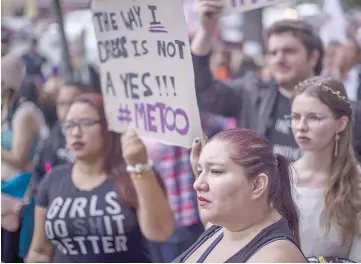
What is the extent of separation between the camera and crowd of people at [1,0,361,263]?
2.62 meters

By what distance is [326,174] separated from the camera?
348 cm

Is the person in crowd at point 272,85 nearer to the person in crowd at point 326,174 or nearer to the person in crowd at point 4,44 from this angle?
the person in crowd at point 326,174

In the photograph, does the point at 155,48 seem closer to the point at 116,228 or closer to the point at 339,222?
the point at 116,228

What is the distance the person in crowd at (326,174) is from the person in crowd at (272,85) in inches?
30.6

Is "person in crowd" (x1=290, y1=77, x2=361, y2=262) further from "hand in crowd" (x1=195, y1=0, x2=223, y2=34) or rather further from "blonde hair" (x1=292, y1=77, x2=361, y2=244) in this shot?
"hand in crowd" (x1=195, y1=0, x2=223, y2=34)

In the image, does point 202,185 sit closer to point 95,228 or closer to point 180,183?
point 95,228

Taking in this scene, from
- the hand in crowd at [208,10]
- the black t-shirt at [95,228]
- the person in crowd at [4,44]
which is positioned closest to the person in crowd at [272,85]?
the hand in crowd at [208,10]

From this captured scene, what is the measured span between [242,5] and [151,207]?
1105mm

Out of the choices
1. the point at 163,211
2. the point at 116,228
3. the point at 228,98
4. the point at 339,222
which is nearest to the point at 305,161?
the point at 339,222

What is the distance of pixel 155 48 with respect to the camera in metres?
3.69

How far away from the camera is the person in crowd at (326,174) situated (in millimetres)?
3248

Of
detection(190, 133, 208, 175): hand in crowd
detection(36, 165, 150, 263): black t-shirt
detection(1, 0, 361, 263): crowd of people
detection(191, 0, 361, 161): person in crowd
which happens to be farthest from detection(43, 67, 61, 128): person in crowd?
detection(190, 133, 208, 175): hand in crowd

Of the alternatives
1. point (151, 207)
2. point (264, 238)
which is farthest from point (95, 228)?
point (264, 238)

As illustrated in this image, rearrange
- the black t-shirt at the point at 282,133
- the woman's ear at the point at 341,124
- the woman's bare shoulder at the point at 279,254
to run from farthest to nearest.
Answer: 1. the black t-shirt at the point at 282,133
2. the woman's ear at the point at 341,124
3. the woman's bare shoulder at the point at 279,254
